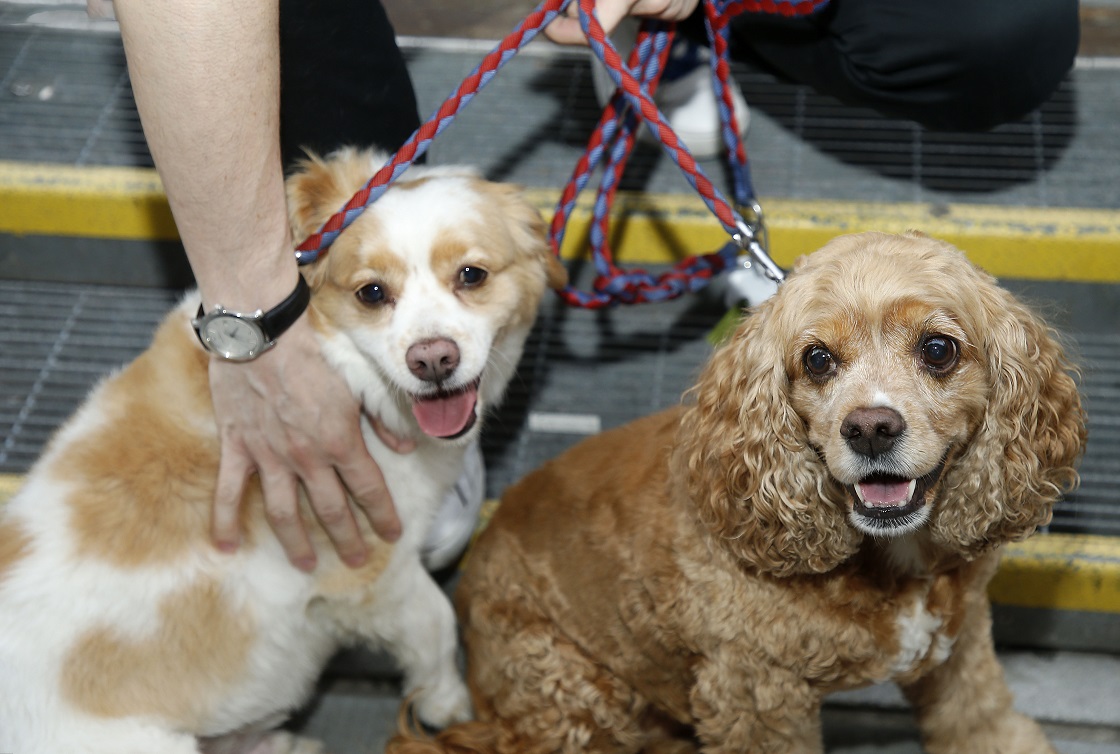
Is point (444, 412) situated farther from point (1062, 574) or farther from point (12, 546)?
point (1062, 574)

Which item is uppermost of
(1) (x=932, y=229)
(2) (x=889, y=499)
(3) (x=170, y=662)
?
(2) (x=889, y=499)

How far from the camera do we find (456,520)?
2.49m

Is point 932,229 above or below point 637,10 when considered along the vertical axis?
below

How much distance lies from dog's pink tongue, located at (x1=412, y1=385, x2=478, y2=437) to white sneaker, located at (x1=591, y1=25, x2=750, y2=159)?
1284mm

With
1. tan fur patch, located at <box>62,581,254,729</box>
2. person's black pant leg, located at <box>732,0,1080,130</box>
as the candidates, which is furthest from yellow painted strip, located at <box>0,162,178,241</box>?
person's black pant leg, located at <box>732,0,1080,130</box>

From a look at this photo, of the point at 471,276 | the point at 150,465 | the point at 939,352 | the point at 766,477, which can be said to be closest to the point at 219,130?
the point at 471,276

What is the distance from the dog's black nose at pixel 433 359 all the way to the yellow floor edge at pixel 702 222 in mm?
1017

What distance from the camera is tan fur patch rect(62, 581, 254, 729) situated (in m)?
1.86

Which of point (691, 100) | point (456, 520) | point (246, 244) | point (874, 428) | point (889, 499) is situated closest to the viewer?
point (874, 428)

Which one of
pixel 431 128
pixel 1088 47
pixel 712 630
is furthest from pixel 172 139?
pixel 1088 47

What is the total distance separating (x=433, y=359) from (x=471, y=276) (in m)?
0.19

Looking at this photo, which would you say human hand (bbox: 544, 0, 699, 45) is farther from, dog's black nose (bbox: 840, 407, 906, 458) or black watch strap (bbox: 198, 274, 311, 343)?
dog's black nose (bbox: 840, 407, 906, 458)

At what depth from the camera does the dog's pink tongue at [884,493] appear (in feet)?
5.30

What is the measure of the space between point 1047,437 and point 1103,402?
3.55ft
